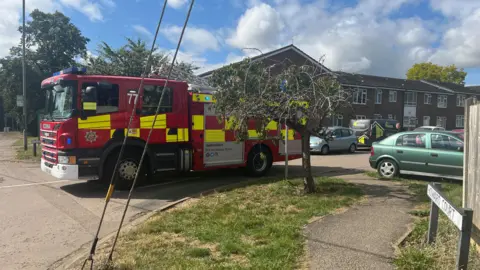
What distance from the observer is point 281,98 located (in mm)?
8195

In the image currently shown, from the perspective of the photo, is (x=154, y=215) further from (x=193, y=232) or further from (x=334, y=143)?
(x=334, y=143)

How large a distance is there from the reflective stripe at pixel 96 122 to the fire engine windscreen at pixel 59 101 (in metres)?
0.33

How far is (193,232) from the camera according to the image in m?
5.48

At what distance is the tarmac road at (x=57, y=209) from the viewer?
5148 mm

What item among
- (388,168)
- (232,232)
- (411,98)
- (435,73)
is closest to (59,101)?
(232,232)

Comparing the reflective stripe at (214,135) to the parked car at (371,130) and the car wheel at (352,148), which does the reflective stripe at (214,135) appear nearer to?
the car wheel at (352,148)

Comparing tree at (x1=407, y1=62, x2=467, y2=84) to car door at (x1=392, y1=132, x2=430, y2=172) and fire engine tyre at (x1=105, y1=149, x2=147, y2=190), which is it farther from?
fire engine tyre at (x1=105, y1=149, x2=147, y2=190)

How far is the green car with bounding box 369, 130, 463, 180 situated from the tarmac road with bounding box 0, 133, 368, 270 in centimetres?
409

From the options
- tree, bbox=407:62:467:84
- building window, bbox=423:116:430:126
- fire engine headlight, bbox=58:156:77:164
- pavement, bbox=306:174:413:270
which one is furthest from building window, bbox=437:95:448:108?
fire engine headlight, bbox=58:156:77:164

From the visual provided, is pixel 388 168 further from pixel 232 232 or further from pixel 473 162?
pixel 473 162

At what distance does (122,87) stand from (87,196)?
251cm

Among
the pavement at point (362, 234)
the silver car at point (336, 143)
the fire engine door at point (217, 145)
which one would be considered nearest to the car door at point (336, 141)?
the silver car at point (336, 143)

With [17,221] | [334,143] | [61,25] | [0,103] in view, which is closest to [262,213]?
[17,221]

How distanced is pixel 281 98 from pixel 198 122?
2.71 metres
